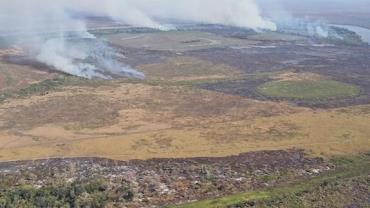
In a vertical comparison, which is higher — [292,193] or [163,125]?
[163,125]

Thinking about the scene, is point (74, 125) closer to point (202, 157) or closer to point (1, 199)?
point (202, 157)

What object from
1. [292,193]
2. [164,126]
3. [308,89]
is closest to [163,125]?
[164,126]

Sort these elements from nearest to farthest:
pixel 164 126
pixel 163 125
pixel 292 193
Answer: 1. pixel 292 193
2. pixel 164 126
3. pixel 163 125

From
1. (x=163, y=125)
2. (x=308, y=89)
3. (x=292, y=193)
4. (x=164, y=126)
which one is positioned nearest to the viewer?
(x=292, y=193)

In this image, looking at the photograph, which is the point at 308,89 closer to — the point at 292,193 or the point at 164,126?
the point at 164,126

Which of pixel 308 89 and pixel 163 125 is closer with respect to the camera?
pixel 163 125

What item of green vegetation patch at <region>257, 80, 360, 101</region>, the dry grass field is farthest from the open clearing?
green vegetation patch at <region>257, 80, 360, 101</region>

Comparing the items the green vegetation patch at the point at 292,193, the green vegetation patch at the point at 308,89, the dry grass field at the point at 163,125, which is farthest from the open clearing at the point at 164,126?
the green vegetation patch at the point at 308,89

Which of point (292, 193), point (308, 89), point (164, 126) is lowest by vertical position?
point (292, 193)

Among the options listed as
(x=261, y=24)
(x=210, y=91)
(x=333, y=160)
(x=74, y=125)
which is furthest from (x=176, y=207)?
(x=261, y=24)
